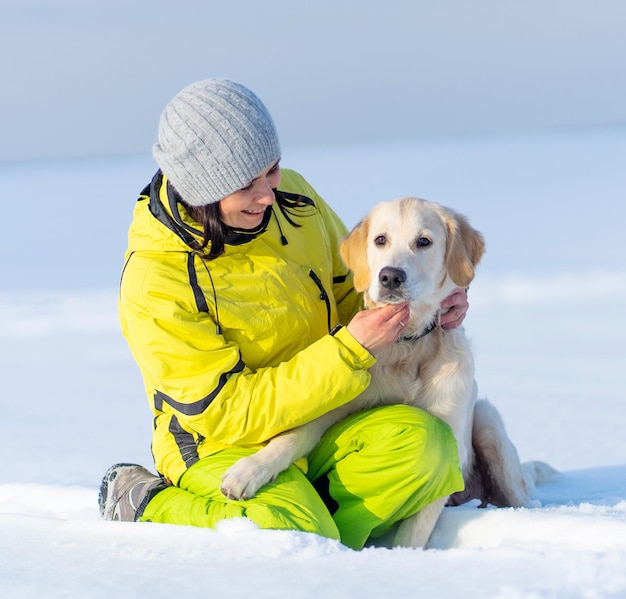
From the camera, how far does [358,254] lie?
3229 mm

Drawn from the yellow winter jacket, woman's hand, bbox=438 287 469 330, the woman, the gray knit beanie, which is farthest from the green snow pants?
the gray knit beanie

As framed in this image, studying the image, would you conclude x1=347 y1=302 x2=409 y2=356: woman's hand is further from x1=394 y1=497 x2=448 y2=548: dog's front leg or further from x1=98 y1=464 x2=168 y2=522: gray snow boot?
x1=98 y1=464 x2=168 y2=522: gray snow boot

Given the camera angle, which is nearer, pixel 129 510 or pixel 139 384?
pixel 129 510

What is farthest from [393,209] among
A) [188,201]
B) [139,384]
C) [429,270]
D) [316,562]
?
[139,384]

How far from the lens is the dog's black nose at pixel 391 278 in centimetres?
297

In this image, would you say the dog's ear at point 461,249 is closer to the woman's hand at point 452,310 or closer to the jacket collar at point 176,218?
the woman's hand at point 452,310

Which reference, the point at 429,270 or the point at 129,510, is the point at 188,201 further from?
the point at 129,510

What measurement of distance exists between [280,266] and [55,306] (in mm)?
6389

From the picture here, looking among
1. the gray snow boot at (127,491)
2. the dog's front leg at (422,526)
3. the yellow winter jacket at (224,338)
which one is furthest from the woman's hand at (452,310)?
the gray snow boot at (127,491)

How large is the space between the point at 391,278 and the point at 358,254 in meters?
0.29

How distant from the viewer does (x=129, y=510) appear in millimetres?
3059

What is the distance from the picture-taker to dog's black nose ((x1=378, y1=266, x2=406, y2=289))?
9.75 feet

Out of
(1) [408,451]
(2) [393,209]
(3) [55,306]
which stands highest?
(2) [393,209]

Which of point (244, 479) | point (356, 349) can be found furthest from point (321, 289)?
point (244, 479)
